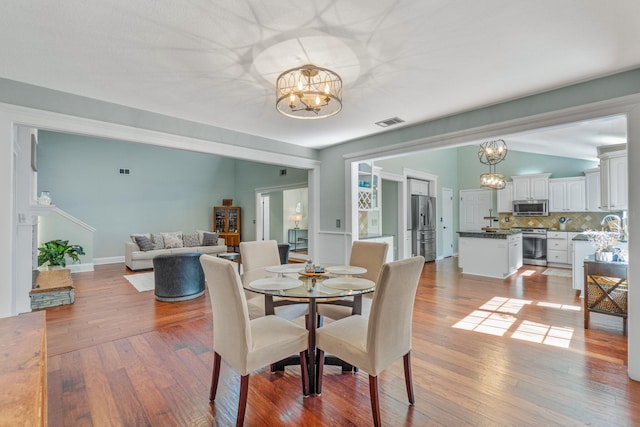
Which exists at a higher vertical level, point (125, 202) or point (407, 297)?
point (125, 202)

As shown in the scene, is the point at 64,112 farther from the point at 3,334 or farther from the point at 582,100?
the point at 582,100

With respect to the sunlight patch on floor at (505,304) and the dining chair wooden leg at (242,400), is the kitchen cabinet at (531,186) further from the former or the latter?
the dining chair wooden leg at (242,400)

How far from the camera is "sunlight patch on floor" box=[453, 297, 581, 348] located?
2.96 m

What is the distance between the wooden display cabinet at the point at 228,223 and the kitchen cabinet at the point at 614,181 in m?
8.67

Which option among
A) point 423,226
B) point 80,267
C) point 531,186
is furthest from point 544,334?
point 80,267

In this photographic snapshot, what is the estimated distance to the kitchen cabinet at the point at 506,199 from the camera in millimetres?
7938

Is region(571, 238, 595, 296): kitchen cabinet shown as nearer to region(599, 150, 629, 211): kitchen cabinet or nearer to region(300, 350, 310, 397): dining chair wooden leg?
region(599, 150, 629, 211): kitchen cabinet

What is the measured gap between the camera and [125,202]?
7.91 m

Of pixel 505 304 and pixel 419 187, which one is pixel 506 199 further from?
pixel 505 304

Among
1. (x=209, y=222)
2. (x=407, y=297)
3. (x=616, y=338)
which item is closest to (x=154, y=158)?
(x=209, y=222)

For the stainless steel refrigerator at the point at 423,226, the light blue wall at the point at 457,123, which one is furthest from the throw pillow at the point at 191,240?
the stainless steel refrigerator at the point at 423,226

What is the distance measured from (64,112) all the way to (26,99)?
0.86ft

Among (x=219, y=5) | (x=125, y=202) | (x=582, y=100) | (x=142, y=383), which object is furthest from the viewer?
(x=125, y=202)

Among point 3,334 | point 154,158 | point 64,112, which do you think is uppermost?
point 154,158
